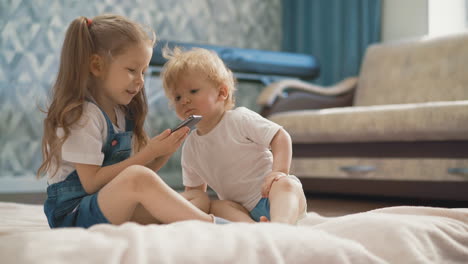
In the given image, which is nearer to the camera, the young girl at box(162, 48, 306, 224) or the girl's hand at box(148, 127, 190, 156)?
the girl's hand at box(148, 127, 190, 156)

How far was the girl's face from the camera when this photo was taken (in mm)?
1355

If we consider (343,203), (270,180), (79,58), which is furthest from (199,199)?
(343,203)

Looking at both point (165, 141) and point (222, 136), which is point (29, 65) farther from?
point (165, 141)

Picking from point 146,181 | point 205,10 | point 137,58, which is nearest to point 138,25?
point 137,58

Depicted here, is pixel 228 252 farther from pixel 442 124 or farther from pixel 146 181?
pixel 442 124

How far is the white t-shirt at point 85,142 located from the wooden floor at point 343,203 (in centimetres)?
107

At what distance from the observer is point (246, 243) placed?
0.88 m

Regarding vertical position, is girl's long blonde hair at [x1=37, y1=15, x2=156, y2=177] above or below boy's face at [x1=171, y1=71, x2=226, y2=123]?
above

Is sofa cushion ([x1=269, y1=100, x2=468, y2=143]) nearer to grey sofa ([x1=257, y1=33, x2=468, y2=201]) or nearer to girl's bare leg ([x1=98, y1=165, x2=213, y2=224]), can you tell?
grey sofa ([x1=257, y1=33, x2=468, y2=201])

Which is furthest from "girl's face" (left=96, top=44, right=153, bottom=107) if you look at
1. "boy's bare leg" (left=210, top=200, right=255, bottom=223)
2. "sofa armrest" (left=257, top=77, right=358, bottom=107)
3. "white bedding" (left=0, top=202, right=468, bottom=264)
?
"sofa armrest" (left=257, top=77, right=358, bottom=107)

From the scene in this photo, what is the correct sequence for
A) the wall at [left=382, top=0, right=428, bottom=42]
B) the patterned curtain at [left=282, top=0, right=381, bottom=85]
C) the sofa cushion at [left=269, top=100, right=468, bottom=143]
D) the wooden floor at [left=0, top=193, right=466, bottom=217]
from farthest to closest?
the patterned curtain at [left=282, top=0, right=381, bottom=85]
the wall at [left=382, top=0, right=428, bottom=42]
the wooden floor at [left=0, top=193, right=466, bottom=217]
the sofa cushion at [left=269, top=100, right=468, bottom=143]

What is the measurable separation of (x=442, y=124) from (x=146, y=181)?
142 centimetres

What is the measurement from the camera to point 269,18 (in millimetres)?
4203

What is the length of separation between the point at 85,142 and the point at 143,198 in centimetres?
20
